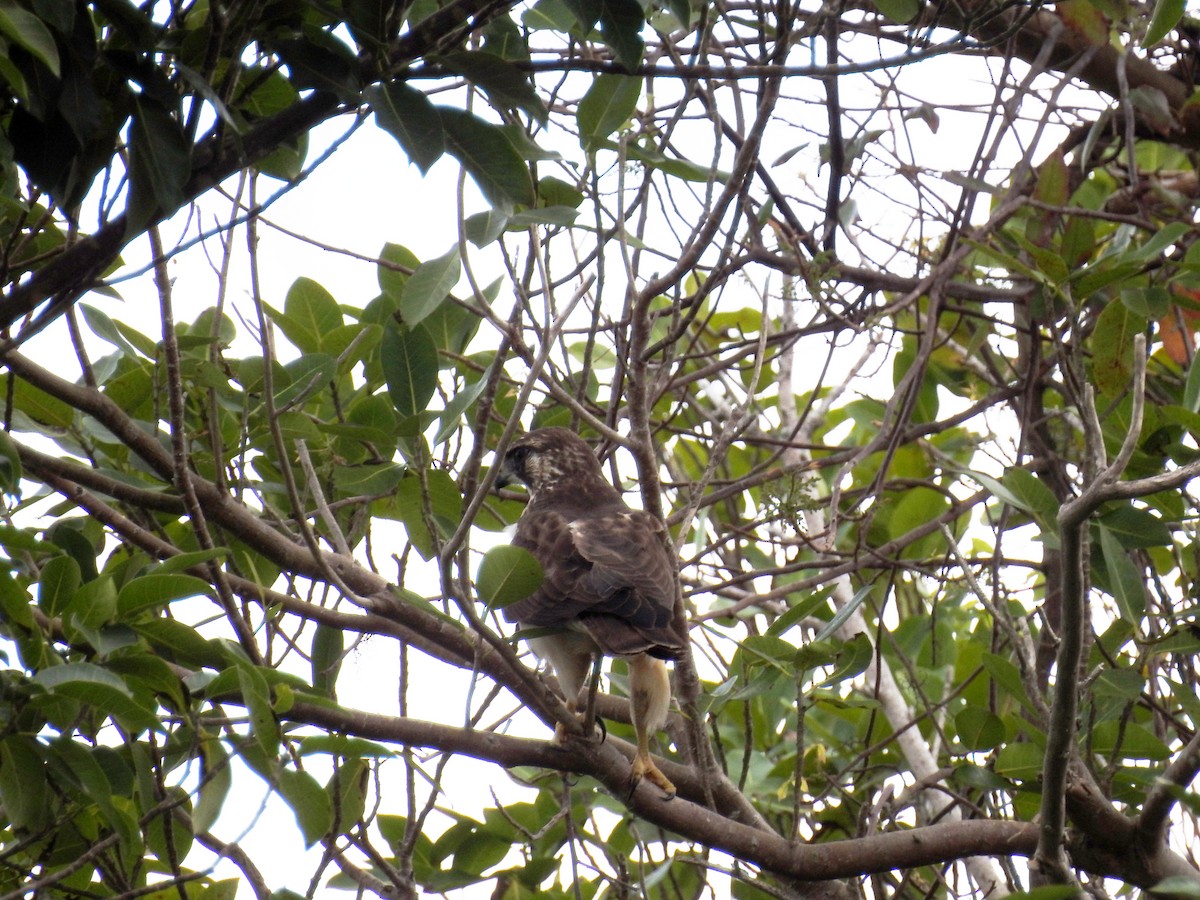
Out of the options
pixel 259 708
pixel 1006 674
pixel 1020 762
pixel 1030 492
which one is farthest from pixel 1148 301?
pixel 259 708

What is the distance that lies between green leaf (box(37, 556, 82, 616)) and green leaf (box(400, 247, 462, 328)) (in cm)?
88

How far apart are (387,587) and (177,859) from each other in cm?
88

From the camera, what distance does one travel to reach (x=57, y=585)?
271 cm

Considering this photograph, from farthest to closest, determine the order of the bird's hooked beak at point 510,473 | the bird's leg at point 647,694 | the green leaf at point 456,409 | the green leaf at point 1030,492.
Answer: the bird's hooked beak at point 510,473
the bird's leg at point 647,694
the green leaf at point 1030,492
the green leaf at point 456,409

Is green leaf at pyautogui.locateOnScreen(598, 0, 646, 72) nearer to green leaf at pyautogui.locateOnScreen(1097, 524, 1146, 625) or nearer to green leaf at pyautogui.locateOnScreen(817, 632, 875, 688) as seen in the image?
green leaf at pyautogui.locateOnScreen(817, 632, 875, 688)

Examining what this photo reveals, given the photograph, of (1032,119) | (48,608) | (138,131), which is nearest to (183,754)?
(48,608)

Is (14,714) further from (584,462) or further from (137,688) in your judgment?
(584,462)

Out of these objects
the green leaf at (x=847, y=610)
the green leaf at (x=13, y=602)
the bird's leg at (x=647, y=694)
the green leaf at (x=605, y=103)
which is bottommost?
the green leaf at (x=13, y=602)

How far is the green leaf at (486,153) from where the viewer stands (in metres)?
2.32

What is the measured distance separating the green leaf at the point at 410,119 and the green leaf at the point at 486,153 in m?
0.07

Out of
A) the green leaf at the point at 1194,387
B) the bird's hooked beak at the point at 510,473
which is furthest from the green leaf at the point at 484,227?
the bird's hooked beak at the point at 510,473

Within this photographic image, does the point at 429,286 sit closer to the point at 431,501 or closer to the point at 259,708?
the point at 431,501

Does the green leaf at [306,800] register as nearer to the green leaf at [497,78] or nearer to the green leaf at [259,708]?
the green leaf at [259,708]

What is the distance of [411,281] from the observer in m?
2.93
